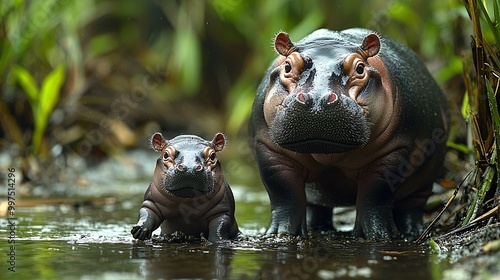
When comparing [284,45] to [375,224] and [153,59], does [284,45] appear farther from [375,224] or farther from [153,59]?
[153,59]

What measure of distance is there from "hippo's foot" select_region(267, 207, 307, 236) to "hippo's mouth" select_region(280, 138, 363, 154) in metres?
0.63

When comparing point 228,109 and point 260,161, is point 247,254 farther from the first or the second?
point 228,109

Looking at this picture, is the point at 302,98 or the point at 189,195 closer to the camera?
the point at 302,98

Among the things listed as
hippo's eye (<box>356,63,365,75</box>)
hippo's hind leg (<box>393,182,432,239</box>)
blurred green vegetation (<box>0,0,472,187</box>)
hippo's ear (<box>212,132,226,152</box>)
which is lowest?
hippo's hind leg (<box>393,182,432,239</box>)

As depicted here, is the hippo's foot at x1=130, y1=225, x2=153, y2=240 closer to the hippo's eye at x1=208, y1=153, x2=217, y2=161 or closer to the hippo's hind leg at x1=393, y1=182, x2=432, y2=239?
the hippo's eye at x1=208, y1=153, x2=217, y2=161

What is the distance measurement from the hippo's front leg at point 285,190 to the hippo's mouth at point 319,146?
1.76ft

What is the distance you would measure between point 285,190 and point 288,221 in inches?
7.1

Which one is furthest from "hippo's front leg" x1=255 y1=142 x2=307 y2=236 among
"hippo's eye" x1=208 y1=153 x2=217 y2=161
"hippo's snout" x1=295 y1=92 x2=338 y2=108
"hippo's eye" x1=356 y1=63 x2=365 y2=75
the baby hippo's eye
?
"hippo's snout" x1=295 y1=92 x2=338 y2=108

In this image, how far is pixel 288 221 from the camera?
17.4 feet

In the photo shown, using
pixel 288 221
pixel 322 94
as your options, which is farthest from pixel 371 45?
pixel 288 221

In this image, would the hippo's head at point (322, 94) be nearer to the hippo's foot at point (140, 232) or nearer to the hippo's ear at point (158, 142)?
the hippo's ear at point (158, 142)

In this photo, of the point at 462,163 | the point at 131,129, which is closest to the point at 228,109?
the point at 131,129

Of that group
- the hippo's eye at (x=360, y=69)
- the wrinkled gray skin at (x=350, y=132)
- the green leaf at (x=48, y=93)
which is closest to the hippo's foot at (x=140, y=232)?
the wrinkled gray skin at (x=350, y=132)

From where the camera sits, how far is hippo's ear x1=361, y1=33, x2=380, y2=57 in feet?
16.6
